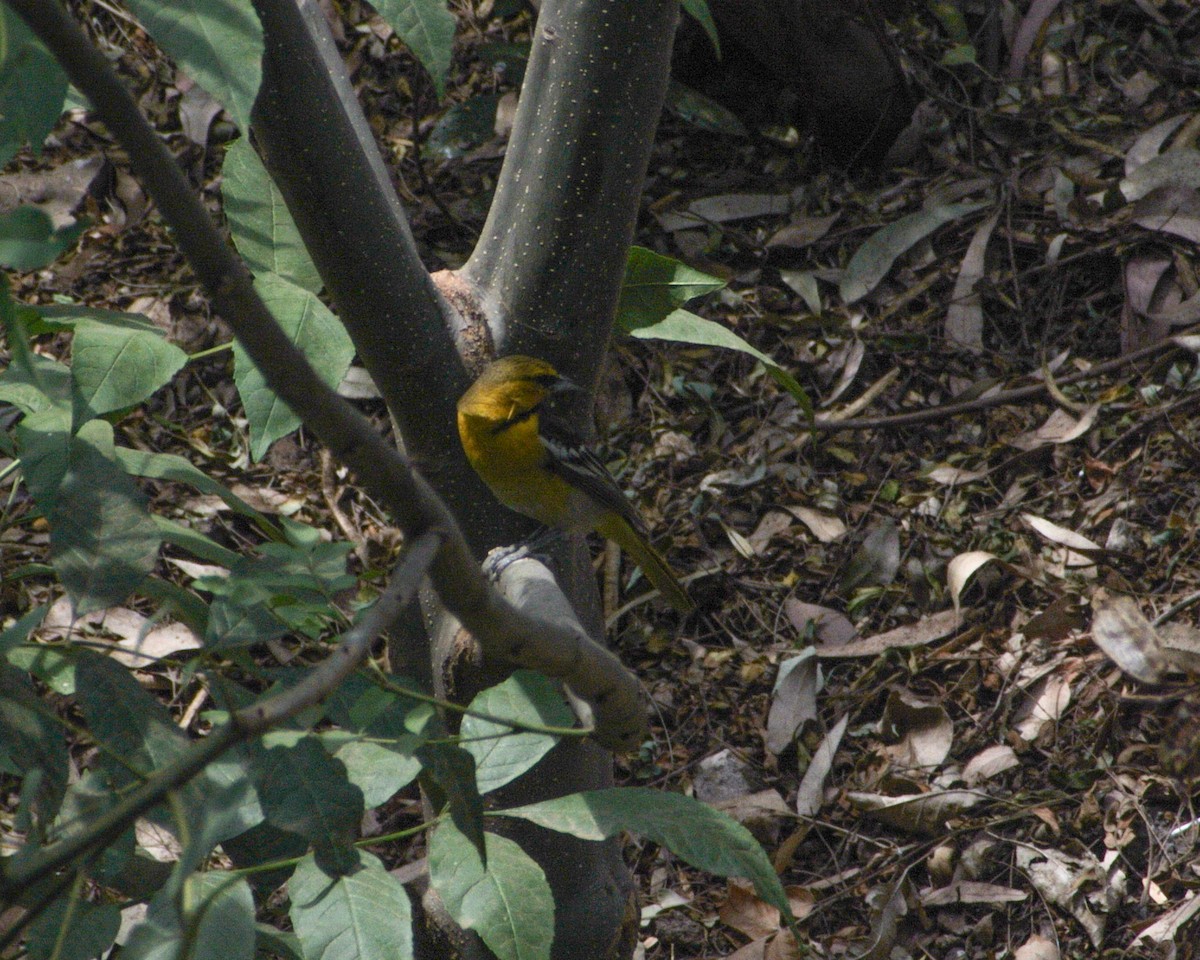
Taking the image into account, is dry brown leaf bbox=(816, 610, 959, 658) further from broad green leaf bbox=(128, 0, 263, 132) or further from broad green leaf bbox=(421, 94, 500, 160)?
broad green leaf bbox=(128, 0, 263, 132)

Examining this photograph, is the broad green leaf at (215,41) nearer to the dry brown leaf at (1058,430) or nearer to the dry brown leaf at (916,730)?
the dry brown leaf at (916,730)

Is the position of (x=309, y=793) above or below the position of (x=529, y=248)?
below

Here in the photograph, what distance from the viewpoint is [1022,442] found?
489 centimetres

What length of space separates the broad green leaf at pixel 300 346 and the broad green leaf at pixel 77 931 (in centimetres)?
86

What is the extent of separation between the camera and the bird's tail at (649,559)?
13.8 feet

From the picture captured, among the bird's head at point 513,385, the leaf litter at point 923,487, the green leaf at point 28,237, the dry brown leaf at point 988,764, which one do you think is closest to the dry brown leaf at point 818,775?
the leaf litter at point 923,487

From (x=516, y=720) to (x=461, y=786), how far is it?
22 cm

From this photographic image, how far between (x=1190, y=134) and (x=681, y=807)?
496 cm

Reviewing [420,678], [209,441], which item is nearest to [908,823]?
[420,678]

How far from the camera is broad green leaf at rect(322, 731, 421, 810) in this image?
1809 millimetres

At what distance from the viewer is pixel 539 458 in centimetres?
374

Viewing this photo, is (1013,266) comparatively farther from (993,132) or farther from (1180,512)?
(1180,512)

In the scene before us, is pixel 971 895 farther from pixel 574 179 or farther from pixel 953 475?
pixel 574 179

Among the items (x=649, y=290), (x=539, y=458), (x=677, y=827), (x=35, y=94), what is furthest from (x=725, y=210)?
(x=35, y=94)
